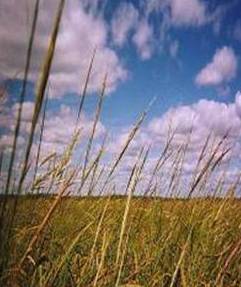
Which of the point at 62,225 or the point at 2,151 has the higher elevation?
the point at 2,151

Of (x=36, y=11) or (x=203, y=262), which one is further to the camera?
(x=203, y=262)

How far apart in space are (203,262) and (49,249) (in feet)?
3.45

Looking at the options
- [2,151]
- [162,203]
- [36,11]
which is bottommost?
[162,203]

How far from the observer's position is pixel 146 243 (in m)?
4.13

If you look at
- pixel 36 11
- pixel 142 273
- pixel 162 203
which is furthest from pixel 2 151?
pixel 162 203

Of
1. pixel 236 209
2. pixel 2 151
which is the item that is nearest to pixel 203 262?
pixel 2 151

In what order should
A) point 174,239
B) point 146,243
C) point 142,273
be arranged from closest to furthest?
point 142,273 < point 174,239 < point 146,243

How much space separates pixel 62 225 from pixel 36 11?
332 centimetres

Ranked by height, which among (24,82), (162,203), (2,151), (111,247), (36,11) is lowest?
(111,247)

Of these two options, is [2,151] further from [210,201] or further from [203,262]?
[210,201]

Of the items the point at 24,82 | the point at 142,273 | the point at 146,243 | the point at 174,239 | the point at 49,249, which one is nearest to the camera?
the point at 24,82

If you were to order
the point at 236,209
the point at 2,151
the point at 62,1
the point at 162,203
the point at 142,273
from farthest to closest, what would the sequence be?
1. the point at 236,209
2. the point at 162,203
3. the point at 142,273
4. the point at 2,151
5. the point at 62,1

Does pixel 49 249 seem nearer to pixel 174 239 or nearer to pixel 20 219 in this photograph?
pixel 20 219

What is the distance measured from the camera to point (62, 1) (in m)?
1.03
